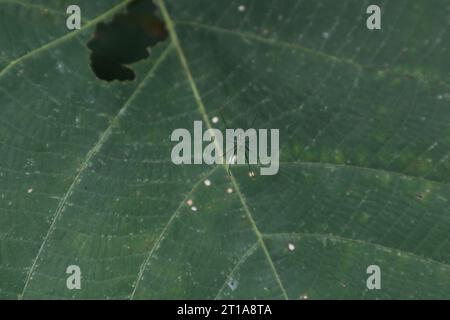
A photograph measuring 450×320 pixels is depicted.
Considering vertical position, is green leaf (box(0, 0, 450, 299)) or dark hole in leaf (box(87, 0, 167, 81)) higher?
dark hole in leaf (box(87, 0, 167, 81))

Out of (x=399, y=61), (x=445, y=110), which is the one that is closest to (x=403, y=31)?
(x=399, y=61)

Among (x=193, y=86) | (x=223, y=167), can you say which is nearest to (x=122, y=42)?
(x=193, y=86)

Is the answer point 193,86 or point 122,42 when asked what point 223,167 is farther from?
point 122,42

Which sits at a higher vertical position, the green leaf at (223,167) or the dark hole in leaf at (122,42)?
the dark hole in leaf at (122,42)
